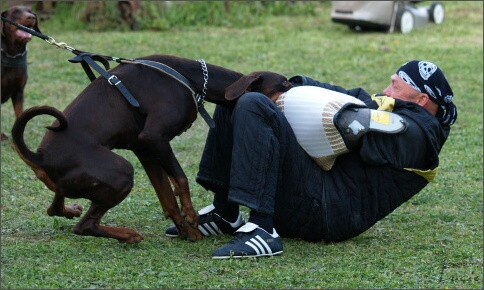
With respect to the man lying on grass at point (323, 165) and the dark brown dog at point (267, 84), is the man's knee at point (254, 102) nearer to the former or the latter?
the man lying on grass at point (323, 165)

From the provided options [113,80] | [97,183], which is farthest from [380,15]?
[97,183]

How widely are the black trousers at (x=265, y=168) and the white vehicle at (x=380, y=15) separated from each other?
7949mm

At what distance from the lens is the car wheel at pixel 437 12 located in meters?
12.8

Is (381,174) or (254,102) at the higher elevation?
(254,102)

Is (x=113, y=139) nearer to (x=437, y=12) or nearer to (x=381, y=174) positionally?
(x=381, y=174)

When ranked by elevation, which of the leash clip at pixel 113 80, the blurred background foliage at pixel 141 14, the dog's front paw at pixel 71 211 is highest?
the leash clip at pixel 113 80

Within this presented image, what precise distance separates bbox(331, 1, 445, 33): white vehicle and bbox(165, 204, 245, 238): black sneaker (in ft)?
26.1

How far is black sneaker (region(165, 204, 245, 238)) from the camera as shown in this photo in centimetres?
441

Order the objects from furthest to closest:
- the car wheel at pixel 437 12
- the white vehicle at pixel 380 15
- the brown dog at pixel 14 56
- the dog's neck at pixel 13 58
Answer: the car wheel at pixel 437 12, the white vehicle at pixel 380 15, the dog's neck at pixel 13 58, the brown dog at pixel 14 56

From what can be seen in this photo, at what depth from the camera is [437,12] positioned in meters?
12.9

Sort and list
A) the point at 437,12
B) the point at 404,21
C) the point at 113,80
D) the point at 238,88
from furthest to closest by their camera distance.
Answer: the point at 437,12, the point at 404,21, the point at 238,88, the point at 113,80

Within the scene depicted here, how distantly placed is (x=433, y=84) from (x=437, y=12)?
922cm

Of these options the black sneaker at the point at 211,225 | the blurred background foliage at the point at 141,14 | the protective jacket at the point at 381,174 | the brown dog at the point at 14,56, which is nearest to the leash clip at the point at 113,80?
the black sneaker at the point at 211,225

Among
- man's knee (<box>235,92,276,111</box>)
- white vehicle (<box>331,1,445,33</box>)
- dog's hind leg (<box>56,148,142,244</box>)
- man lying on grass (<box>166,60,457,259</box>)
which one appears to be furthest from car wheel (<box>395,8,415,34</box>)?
dog's hind leg (<box>56,148,142,244</box>)
